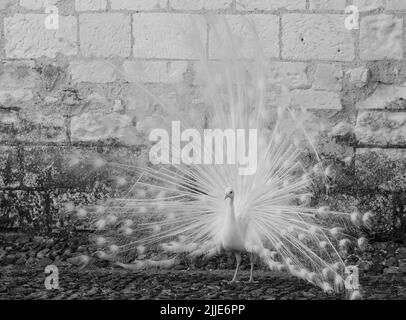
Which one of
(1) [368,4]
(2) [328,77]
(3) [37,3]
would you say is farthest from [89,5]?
(1) [368,4]

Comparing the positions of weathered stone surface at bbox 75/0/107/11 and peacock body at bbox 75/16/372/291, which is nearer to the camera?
peacock body at bbox 75/16/372/291

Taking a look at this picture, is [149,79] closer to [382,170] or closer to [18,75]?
[18,75]

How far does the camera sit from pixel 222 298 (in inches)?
138

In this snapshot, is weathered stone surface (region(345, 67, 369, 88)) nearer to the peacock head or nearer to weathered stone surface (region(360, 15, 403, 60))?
weathered stone surface (region(360, 15, 403, 60))

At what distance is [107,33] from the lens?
13.4ft

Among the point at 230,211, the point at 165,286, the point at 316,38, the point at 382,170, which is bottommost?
the point at 165,286

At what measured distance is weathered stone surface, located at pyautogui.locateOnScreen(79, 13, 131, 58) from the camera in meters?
4.07

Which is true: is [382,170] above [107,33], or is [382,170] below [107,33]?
below

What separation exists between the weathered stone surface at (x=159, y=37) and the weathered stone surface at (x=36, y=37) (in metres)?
0.38

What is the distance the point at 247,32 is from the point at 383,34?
0.77 meters

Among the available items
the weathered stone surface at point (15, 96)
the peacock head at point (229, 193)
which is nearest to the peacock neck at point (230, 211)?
the peacock head at point (229, 193)

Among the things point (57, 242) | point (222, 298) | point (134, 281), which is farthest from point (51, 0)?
point (222, 298)

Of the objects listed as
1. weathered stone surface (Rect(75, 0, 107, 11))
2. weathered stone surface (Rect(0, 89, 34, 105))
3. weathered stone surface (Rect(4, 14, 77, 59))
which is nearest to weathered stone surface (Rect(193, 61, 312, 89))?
weathered stone surface (Rect(75, 0, 107, 11))

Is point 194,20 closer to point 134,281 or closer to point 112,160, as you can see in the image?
point 112,160
